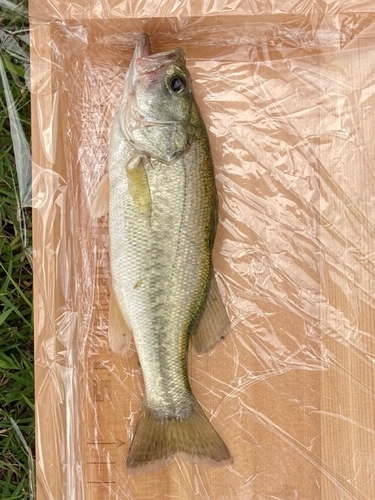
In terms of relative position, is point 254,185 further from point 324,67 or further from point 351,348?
point 351,348

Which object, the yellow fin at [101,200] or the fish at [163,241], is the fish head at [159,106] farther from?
the yellow fin at [101,200]

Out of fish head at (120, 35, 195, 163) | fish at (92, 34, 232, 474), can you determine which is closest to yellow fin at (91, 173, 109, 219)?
fish at (92, 34, 232, 474)

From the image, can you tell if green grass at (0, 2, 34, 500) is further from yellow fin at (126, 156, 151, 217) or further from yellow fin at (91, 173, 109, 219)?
yellow fin at (126, 156, 151, 217)

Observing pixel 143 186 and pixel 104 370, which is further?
pixel 104 370

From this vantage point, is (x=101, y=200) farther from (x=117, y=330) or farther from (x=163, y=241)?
(x=117, y=330)

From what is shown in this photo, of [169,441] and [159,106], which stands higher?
[159,106]

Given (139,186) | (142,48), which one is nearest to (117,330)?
(139,186)

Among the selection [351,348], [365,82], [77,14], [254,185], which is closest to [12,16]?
[77,14]
